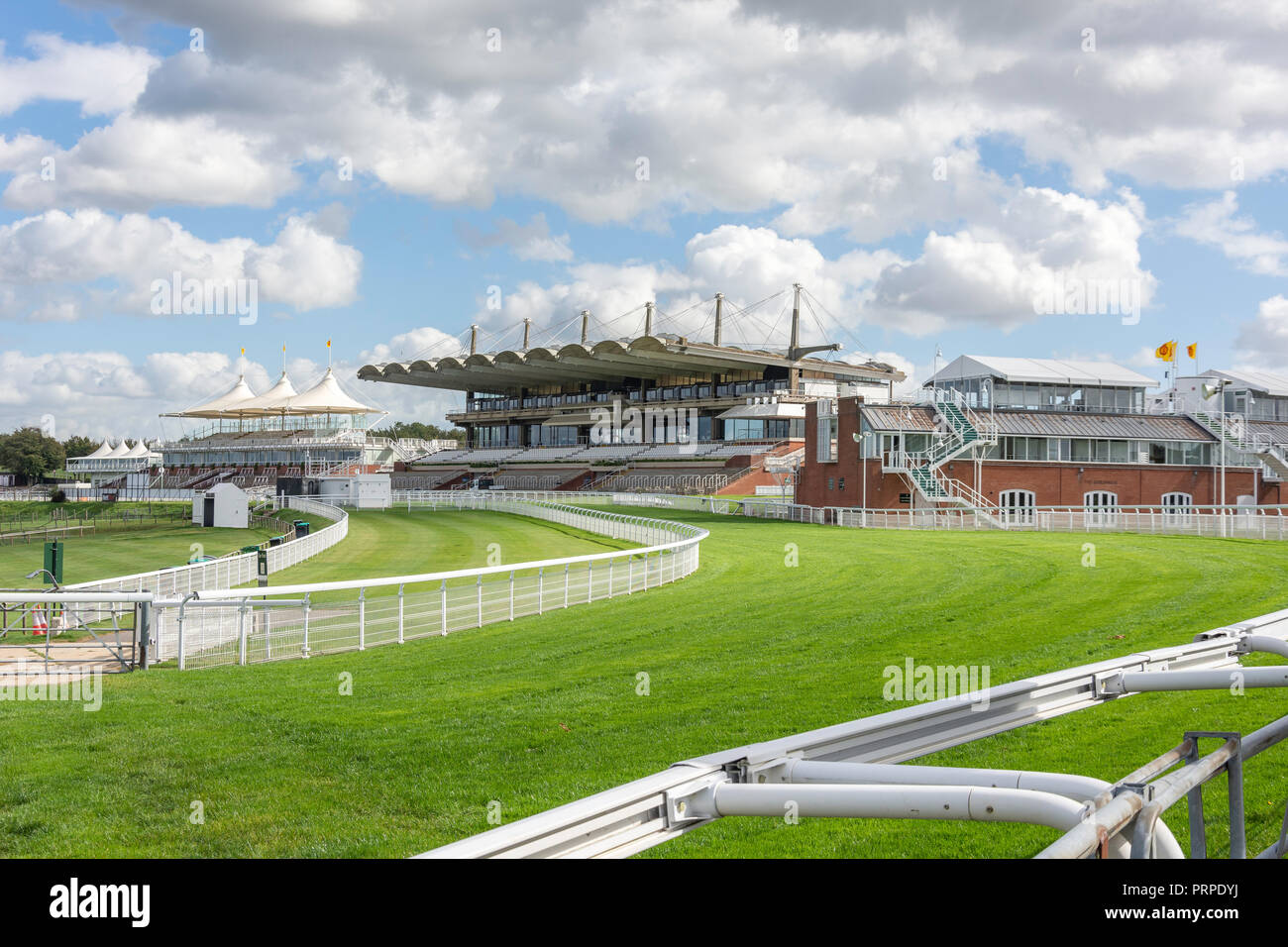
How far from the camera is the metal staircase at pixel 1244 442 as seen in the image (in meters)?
46.7

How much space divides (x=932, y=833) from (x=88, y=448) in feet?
616

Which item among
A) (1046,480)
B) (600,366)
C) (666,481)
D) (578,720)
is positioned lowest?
(578,720)

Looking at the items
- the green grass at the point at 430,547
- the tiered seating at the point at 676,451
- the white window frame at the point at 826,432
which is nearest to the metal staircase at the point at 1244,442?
the white window frame at the point at 826,432

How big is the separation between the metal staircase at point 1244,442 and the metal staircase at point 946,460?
36.5 ft

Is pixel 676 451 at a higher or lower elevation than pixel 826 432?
lower

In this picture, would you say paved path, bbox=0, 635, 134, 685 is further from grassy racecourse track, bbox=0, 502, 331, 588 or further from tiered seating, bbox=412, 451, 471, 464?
tiered seating, bbox=412, 451, 471, 464

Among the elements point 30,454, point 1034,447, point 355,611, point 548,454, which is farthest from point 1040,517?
point 30,454

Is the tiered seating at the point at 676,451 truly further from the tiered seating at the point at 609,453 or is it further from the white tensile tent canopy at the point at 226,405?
the white tensile tent canopy at the point at 226,405

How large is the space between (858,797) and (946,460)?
43.8 meters

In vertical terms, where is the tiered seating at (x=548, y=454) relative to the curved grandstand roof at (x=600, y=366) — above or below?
below

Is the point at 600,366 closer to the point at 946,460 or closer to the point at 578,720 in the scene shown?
the point at 946,460

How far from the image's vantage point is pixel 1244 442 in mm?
47531

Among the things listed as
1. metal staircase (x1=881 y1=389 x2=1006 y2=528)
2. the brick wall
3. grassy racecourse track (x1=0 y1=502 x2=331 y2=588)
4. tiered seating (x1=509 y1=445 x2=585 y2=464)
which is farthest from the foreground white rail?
tiered seating (x1=509 y1=445 x2=585 y2=464)

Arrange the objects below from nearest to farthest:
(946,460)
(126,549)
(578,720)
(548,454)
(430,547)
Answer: (578,720) < (430,547) < (126,549) < (946,460) < (548,454)
